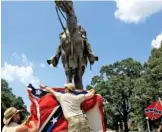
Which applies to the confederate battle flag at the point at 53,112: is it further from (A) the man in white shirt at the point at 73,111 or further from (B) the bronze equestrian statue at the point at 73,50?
(B) the bronze equestrian statue at the point at 73,50

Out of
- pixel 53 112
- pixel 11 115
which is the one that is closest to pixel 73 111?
pixel 53 112

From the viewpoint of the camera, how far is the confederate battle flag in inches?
357

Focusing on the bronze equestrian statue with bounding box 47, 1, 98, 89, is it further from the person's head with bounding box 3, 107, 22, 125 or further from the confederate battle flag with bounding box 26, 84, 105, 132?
the person's head with bounding box 3, 107, 22, 125

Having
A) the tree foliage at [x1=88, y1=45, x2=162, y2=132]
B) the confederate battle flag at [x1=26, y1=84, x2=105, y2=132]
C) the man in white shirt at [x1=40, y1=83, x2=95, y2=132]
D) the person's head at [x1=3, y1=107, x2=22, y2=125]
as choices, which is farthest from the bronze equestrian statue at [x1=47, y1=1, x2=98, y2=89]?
the tree foliage at [x1=88, y1=45, x2=162, y2=132]

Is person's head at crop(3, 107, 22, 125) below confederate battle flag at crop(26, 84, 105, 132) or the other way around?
below

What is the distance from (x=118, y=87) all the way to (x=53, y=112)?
2440 inches

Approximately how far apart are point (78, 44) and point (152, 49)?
50.8 metres

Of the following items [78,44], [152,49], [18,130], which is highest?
[152,49]

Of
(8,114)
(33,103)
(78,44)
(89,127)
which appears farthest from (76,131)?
(78,44)

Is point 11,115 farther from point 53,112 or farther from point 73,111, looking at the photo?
point 53,112

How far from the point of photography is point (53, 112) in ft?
30.1

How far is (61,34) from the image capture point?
11758mm

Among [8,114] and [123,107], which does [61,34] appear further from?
[123,107]

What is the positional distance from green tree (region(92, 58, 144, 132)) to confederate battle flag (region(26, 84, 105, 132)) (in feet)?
196
